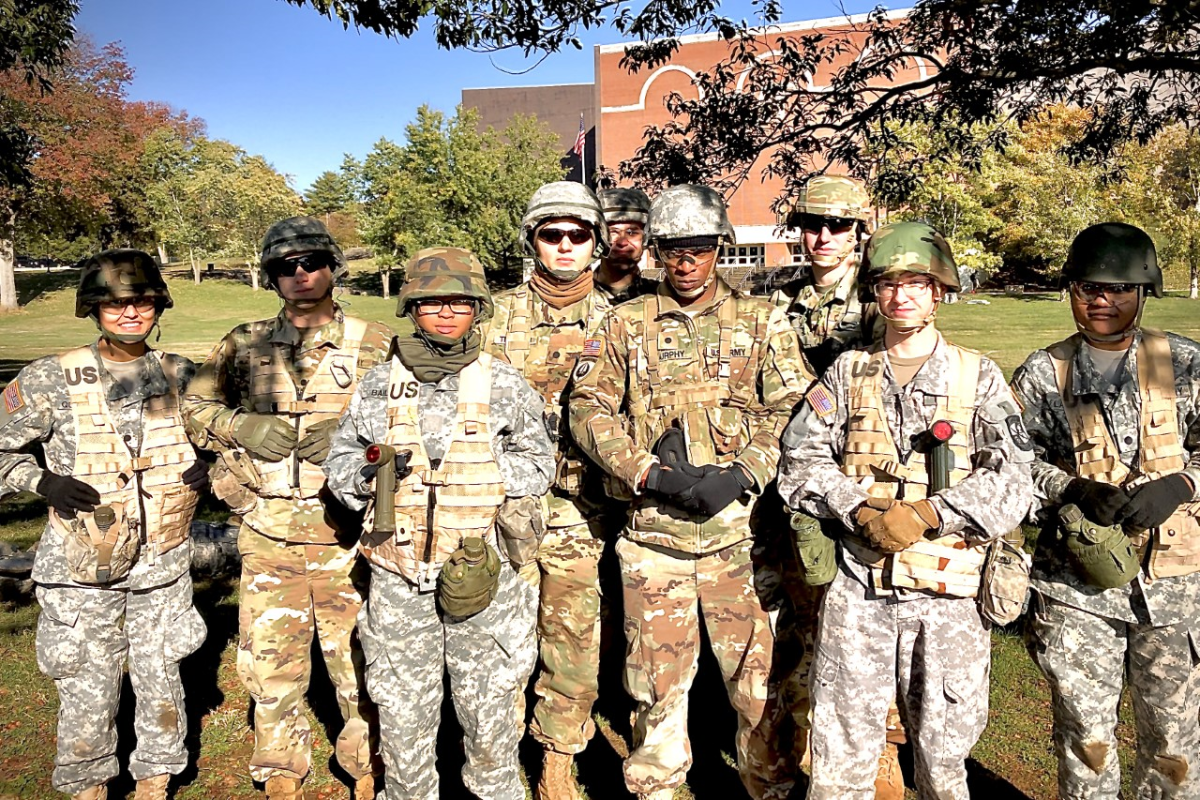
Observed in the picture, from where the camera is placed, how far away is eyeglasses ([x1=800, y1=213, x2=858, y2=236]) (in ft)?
15.0

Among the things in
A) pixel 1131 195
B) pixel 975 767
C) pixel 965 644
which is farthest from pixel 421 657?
pixel 1131 195

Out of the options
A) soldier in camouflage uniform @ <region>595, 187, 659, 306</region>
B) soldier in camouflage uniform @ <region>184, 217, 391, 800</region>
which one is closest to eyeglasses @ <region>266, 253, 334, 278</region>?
soldier in camouflage uniform @ <region>184, 217, 391, 800</region>

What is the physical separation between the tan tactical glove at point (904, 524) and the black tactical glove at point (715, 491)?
0.58m

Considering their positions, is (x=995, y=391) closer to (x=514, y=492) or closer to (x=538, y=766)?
(x=514, y=492)

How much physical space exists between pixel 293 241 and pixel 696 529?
240 centimetres

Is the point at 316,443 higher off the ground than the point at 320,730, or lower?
higher

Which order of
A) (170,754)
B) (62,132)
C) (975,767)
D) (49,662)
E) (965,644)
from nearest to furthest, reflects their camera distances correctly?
(965,644) < (49,662) < (170,754) < (975,767) < (62,132)

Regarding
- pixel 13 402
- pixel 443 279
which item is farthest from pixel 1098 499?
pixel 13 402

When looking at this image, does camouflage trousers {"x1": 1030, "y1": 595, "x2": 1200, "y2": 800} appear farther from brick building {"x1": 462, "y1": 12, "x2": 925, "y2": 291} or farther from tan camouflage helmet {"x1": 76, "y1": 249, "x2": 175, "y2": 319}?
brick building {"x1": 462, "y1": 12, "x2": 925, "y2": 291}

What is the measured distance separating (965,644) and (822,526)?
70 cm

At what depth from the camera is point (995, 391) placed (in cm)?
329

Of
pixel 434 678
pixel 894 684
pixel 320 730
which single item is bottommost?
pixel 320 730

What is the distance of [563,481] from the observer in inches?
171

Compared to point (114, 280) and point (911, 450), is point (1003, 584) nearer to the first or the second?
point (911, 450)
